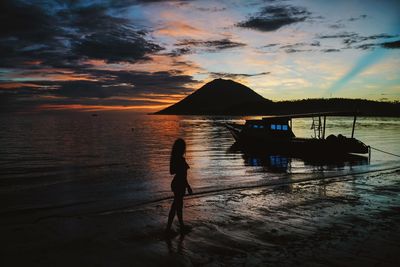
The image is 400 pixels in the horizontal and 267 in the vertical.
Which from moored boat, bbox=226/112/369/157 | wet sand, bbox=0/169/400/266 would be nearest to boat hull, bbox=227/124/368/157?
moored boat, bbox=226/112/369/157

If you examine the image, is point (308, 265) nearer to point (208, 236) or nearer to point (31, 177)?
point (208, 236)

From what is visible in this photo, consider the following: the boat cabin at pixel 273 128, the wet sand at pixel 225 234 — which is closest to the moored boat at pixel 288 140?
the boat cabin at pixel 273 128

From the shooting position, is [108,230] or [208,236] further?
[108,230]

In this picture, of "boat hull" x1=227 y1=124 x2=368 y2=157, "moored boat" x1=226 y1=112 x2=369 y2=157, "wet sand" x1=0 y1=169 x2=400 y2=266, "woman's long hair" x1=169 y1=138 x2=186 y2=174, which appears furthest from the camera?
"moored boat" x1=226 y1=112 x2=369 y2=157

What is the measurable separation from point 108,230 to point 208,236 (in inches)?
114

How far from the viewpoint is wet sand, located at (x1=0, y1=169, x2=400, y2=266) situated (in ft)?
23.3

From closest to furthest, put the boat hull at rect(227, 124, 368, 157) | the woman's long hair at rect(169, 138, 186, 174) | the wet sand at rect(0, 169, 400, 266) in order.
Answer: the wet sand at rect(0, 169, 400, 266) < the woman's long hair at rect(169, 138, 186, 174) < the boat hull at rect(227, 124, 368, 157)

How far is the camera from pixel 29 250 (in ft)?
25.6

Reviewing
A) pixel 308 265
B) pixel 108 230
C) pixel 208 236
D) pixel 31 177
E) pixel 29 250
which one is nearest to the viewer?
pixel 308 265

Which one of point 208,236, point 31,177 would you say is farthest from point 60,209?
point 31,177

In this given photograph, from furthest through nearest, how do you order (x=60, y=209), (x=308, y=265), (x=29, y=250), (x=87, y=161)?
(x=87, y=161) < (x=60, y=209) < (x=29, y=250) < (x=308, y=265)

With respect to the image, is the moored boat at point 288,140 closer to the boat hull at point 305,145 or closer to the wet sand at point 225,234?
the boat hull at point 305,145

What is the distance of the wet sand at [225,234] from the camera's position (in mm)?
7109

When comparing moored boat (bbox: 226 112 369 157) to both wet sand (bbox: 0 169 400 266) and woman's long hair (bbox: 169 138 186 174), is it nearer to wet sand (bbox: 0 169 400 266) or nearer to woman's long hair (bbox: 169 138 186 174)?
wet sand (bbox: 0 169 400 266)
